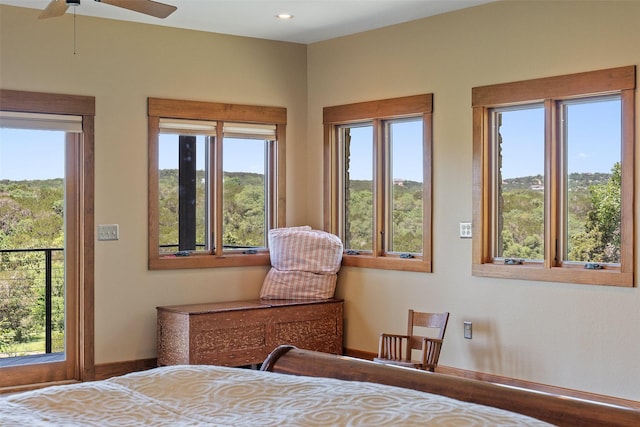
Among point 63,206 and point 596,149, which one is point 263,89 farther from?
point 596,149

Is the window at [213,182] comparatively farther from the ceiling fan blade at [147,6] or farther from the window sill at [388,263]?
the ceiling fan blade at [147,6]

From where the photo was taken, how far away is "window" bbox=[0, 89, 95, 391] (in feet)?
18.1

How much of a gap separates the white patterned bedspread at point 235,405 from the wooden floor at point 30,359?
351cm

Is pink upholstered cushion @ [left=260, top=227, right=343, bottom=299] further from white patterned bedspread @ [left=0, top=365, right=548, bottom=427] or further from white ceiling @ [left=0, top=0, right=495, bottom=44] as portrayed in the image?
white patterned bedspread @ [left=0, top=365, right=548, bottom=427]

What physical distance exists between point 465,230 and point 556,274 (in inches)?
30.5

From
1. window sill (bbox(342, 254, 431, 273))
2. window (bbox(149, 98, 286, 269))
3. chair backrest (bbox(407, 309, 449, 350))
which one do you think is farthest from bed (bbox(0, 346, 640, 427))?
window (bbox(149, 98, 286, 269))

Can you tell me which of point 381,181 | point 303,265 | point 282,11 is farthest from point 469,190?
point 282,11

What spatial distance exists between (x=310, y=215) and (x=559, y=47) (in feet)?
8.46

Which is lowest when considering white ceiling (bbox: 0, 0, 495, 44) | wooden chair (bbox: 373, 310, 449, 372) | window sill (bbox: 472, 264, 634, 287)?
wooden chair (bbox: 373, 310, 449, 372)

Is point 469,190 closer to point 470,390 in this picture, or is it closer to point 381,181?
point 381,181

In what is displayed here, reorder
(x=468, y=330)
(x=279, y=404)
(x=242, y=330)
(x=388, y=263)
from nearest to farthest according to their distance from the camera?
(x=279, y=404) < (x=468, y=330) < (x=242, y=330) < (x=388, y=263)

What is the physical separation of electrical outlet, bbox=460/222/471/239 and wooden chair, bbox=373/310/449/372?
1.84ft

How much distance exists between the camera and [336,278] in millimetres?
6414

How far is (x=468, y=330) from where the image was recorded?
18.1ft
